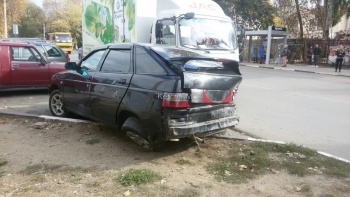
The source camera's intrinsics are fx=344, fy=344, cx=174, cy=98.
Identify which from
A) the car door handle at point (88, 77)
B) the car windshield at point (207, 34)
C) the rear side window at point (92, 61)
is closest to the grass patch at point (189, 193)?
the car door handle at point (88, 77)

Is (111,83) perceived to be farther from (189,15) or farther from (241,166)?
(189,15)

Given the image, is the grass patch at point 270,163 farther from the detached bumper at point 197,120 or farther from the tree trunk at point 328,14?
the tree trunk at point 328,14

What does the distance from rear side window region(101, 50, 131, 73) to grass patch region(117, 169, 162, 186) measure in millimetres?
1691

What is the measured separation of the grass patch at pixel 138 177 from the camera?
405 centimetres

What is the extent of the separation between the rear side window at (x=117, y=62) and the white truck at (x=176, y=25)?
3458 mm

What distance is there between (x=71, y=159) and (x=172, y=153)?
4.77 ft

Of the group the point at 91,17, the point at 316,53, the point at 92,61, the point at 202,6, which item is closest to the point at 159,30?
the point at 202,6

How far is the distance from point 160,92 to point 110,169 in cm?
120

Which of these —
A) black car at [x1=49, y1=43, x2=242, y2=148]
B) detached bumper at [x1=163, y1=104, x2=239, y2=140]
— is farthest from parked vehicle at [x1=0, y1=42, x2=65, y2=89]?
detached bumper at [x1=163, y1=104, x2=239, y2=140]

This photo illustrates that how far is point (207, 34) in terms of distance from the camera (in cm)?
952

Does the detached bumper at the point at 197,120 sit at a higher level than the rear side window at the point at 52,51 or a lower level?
lower

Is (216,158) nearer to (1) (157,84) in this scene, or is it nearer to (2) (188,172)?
(2) (188,172)

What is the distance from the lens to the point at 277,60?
2977 cm

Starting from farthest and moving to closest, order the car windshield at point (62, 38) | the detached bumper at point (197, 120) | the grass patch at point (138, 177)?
the car windshield at point (62, 38) → the detached bumper at point (197, 120) → the grass patch at point (138, 177)
